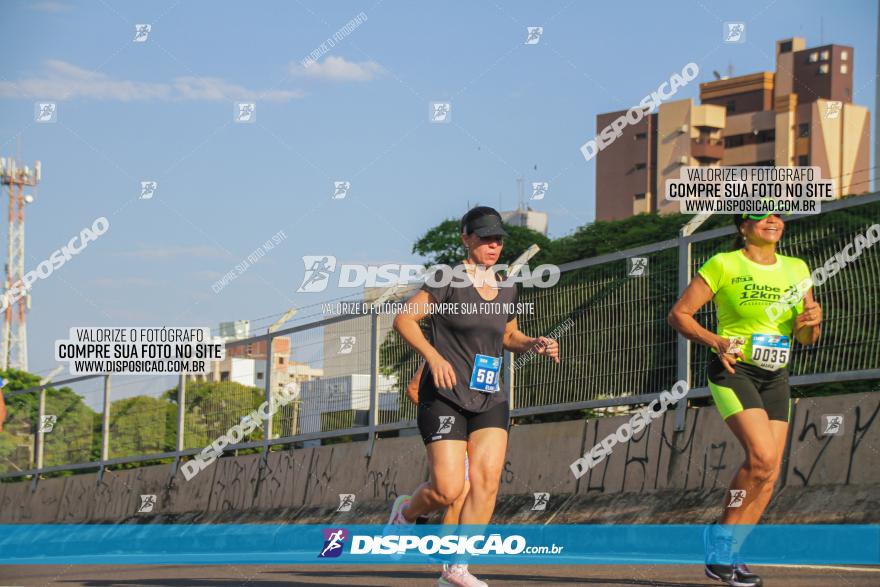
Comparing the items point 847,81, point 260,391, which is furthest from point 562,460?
point 847,81

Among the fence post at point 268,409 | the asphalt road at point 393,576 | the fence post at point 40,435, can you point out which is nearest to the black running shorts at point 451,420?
the asphalt road at point 393,576

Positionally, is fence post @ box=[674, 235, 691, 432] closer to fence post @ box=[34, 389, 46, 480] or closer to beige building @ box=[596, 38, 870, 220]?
fence post @ box=[34, 389, 46, 480]

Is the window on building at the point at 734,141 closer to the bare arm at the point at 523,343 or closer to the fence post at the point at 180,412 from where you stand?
the fence post at the point at 180,412

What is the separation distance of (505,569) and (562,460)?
12.1 feet

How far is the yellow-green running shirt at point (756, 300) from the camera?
7.72 m

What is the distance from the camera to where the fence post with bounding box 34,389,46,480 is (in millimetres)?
24047

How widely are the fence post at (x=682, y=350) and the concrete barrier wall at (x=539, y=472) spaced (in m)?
0.10

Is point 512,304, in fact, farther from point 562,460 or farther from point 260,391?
point 260,391

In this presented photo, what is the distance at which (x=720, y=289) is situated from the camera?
788cm

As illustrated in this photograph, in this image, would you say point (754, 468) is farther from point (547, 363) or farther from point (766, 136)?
point (766, 136)

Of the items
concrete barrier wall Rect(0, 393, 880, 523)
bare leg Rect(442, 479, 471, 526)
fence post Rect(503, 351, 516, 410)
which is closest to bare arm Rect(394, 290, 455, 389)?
bare leg Rect(442, 479, 471, 526)

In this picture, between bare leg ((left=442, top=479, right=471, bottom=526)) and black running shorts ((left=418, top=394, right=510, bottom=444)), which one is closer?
black running shorts ((left=418, top=394, right=510, bottom=444))

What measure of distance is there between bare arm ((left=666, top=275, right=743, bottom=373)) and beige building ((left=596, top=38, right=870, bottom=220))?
109 meters

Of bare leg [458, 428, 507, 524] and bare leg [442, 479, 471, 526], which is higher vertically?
bare leg [458, 428, 507, 524]
